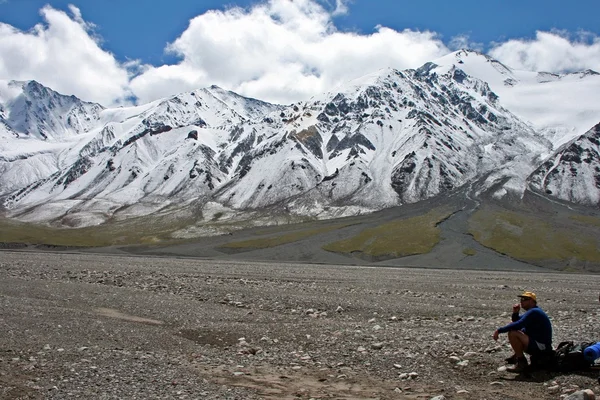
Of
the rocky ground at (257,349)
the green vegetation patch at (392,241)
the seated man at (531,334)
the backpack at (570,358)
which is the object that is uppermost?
the green vegetation patch at (392,241)

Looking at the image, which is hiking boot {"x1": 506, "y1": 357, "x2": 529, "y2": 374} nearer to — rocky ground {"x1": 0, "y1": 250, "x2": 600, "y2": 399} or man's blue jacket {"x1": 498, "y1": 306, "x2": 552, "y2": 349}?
rocky ground {"x1": 0, "y1": 250, "x2": 600, "y2": 399}

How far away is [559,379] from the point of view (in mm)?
14781

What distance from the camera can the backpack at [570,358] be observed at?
15.2 m

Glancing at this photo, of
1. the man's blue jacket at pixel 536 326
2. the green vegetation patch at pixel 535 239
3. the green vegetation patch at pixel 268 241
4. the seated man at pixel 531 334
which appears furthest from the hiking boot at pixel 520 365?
the green vegetation patch at pixel 268 241

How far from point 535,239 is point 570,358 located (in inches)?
6569

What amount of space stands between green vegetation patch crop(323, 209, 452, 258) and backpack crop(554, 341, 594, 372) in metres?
137

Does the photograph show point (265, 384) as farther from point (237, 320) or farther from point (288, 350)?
point (237, 320)

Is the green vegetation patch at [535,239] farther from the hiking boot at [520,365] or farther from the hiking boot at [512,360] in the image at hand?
the hiking boot at [520,365]

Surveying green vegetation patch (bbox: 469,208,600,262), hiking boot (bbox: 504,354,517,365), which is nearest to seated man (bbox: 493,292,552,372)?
hiking boot (bbox: 504,354,517,365)

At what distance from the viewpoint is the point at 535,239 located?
168625 millimetres

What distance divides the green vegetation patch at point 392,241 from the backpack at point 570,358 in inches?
5381

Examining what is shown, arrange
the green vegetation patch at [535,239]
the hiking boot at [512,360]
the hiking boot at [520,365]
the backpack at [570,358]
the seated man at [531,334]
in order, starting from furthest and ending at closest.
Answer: the green vegetation patch at [535,239] → the hiking boot at [512,360] → the hiking boot at [520,365] → the seated man at [531,334] → the backpack at [570,358]

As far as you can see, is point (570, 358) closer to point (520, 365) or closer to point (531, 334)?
point (531, 334)

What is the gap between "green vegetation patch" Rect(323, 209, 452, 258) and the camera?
155625 mm
